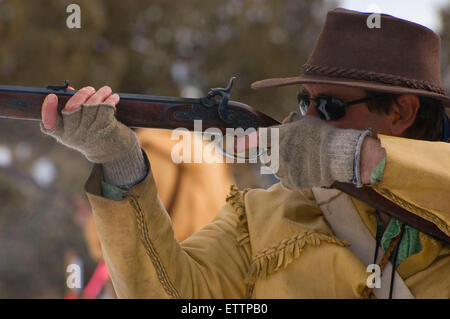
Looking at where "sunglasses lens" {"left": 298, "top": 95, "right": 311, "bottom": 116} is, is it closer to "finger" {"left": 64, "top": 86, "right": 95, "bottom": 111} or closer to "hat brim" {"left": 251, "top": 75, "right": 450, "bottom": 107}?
"hat brim" {"left": 251, "top": 75, "right": 450, "bottom": 107}

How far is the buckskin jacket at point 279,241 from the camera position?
2422mm

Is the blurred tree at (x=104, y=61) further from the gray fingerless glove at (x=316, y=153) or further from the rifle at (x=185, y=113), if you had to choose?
the gray fingerless glove at (x=316, y=153)

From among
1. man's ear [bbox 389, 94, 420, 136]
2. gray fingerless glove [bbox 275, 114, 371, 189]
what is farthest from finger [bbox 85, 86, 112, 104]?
man's ear [bbox 389, 94, 420, 136]

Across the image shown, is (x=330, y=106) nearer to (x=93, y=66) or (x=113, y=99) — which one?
(x=113, y=99)

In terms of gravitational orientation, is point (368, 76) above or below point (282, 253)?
above

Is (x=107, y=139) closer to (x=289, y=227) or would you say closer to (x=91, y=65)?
(x=289, y=227)

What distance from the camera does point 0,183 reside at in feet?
41.2

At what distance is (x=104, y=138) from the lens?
2.37m

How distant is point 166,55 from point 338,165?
13.8 meters

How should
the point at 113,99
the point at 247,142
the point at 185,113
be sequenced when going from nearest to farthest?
1. the point at 113,99
2. the point at 247,142
3. the point at 185,113

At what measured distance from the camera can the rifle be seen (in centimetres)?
260

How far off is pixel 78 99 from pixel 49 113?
0.14 meters

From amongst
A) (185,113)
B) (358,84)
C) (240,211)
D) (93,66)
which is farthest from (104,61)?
(358,84)

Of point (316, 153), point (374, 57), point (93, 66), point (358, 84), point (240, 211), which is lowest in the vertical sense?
point (240, 211)
